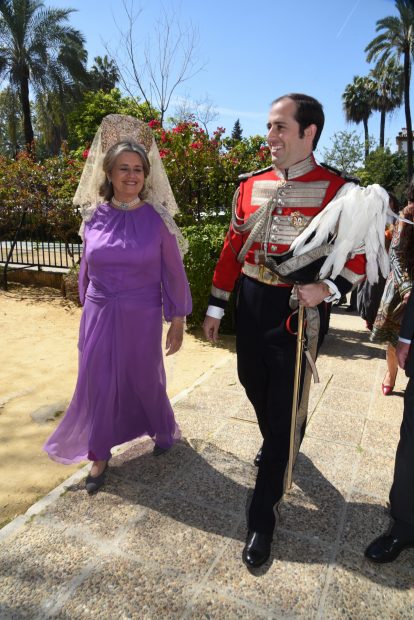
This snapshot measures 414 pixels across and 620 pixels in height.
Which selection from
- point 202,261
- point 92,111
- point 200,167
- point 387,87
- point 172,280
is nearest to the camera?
point 172,280

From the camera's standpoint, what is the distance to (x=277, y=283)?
2.45 metres

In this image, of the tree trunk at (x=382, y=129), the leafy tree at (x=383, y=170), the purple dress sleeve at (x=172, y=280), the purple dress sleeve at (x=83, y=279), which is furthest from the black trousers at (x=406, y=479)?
the tree trunk at (x=382, y=129)

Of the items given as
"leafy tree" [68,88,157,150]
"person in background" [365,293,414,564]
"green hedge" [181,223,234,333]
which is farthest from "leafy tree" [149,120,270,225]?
"leafy tree" [68,88,157,150]

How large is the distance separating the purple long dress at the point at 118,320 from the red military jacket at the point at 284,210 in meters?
0.56

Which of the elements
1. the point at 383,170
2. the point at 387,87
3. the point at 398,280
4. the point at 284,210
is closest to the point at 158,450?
the point at 284,210

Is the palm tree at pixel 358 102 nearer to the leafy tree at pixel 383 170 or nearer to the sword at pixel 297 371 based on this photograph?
the leafy tree at pixel 383 170

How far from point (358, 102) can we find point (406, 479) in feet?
171

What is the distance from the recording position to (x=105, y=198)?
296 cm

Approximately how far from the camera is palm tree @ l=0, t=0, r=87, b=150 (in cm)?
2002

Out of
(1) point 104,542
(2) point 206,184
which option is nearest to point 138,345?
(1) point 104,542

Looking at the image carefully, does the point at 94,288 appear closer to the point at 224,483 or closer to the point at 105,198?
the point at 105,198

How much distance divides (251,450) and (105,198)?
2008 millimetres

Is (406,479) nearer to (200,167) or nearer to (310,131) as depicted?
(310,131)

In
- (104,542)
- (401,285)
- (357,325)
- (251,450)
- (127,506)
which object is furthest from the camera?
(357,325)
